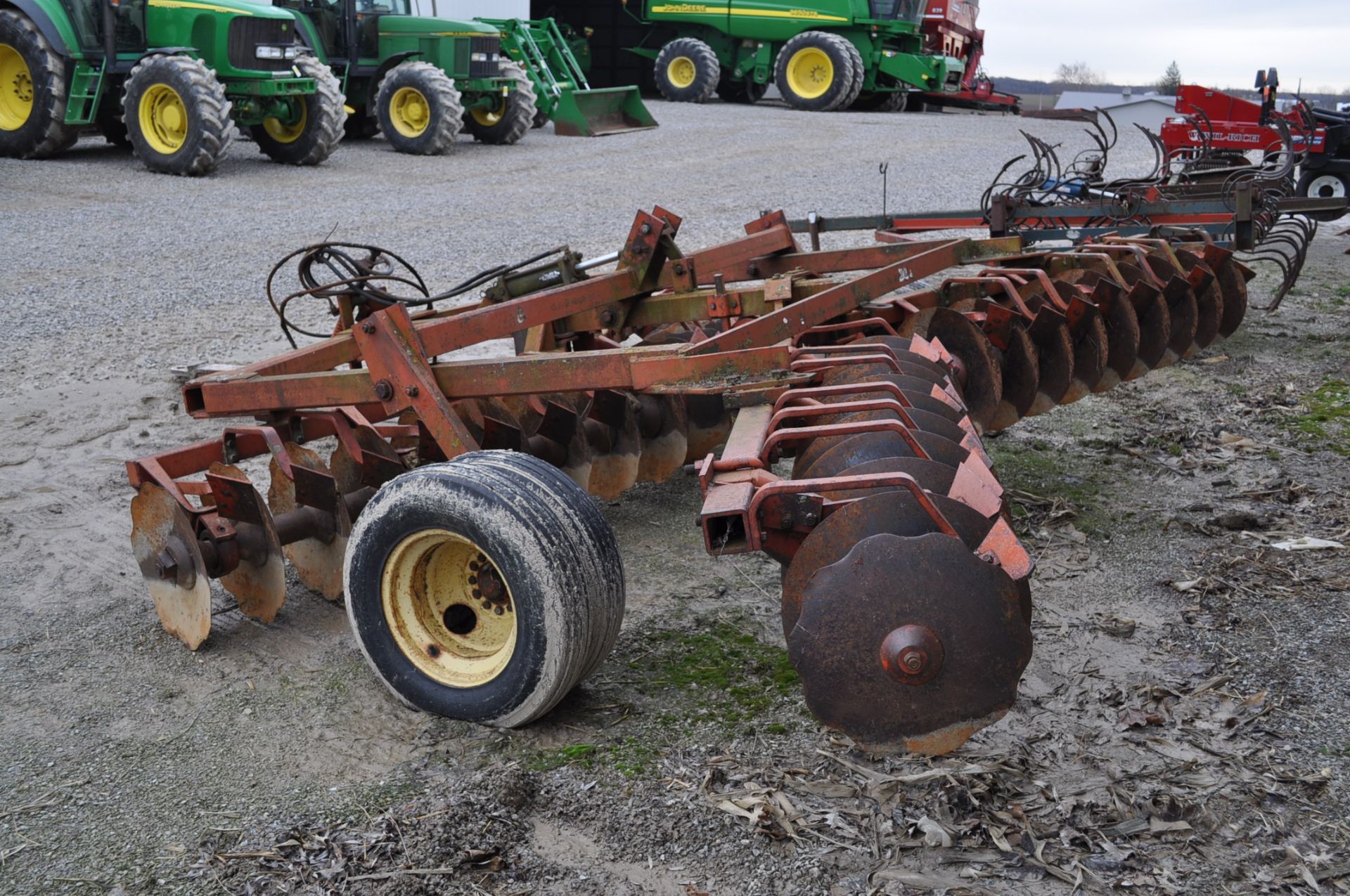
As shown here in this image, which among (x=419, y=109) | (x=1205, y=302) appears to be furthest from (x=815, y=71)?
(x=1205, y=302)

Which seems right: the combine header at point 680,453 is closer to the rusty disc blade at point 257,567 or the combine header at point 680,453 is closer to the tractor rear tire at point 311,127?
the rusty disc blade at point 257,567

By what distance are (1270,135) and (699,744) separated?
1127 centimetres

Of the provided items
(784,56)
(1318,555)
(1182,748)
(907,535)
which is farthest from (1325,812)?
(784,56)

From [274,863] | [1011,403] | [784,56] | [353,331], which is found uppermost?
[784,56]

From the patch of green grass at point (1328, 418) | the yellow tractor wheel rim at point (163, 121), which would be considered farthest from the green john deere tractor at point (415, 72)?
the patch of green grass at point (1328, 418)

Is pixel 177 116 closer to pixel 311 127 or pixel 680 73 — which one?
pixel 311 127

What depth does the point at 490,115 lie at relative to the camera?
50.2 ft

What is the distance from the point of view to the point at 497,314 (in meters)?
3.99

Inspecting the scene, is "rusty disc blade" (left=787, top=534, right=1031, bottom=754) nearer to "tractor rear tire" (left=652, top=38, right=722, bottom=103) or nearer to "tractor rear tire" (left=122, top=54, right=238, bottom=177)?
"tractor rear tire" (left=122, top=54, right=238, bottom=177)

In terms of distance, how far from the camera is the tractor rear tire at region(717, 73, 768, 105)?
72.6 feet

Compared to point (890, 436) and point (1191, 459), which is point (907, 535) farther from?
point (1191, 459)

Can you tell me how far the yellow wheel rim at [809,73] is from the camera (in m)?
20.5

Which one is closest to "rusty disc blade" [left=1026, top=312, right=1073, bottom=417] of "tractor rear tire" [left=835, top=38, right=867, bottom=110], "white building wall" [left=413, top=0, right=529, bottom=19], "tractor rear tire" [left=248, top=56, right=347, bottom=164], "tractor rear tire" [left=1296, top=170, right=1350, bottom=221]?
"tractor rear tire" [left=1296, top=170, right=1350, bottom=221]

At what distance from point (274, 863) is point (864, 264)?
11.0 feet
